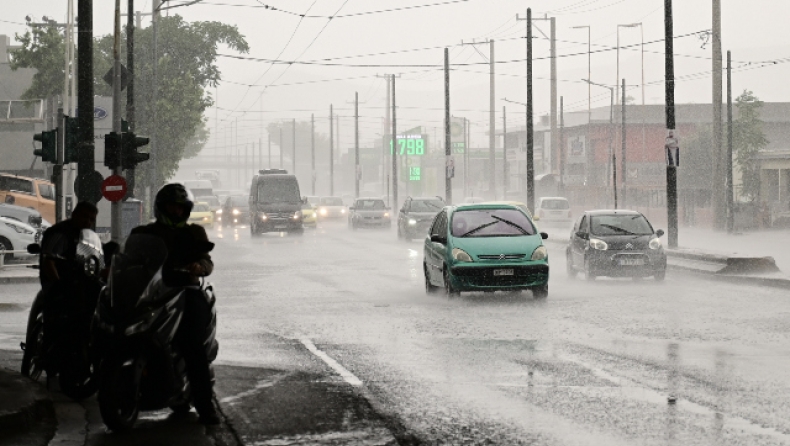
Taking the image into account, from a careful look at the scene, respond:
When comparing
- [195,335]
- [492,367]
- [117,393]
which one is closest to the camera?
[117,393]

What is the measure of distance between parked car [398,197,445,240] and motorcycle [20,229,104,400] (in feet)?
113

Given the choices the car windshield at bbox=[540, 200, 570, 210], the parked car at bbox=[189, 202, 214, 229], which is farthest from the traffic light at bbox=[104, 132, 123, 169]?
the car windshield at bbox=[540, 200, 570, 210]

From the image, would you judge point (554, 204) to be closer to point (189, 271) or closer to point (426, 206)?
point (426, 206)

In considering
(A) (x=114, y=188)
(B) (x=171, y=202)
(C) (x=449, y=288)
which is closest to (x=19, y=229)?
(A) (x=114, y=188)

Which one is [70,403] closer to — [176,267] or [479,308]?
[176,267]

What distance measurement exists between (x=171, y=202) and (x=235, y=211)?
61.6 metres

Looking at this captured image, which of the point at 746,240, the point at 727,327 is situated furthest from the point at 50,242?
the point at 746,240

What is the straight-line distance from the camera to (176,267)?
346 inches

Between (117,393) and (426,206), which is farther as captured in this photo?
(426,206)

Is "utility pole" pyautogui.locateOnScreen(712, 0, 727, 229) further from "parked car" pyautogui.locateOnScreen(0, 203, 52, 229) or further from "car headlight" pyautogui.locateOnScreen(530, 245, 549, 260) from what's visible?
"car headlight" pyautogui.locateOnScreen(530, 245, 549, 260)

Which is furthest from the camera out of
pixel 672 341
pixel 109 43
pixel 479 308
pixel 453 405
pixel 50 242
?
pixel 109 43

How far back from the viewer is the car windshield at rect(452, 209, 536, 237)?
2173 cm

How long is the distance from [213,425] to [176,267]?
1223mm

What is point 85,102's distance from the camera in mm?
21156
